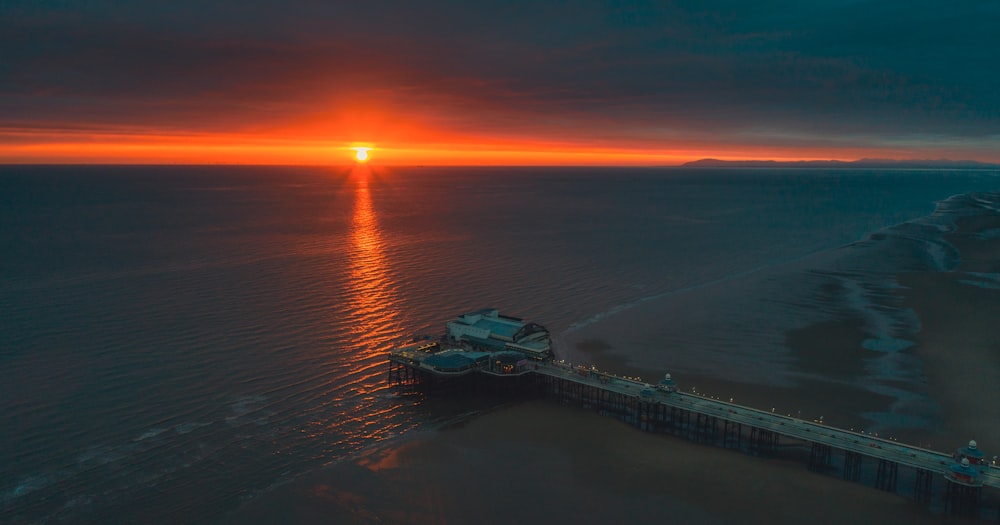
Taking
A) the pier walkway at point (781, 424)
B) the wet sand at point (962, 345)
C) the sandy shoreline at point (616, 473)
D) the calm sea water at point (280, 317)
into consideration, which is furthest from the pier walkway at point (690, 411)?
the wet sand at point (962, 345)

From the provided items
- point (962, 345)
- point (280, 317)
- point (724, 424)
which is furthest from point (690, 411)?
point (280, 317)

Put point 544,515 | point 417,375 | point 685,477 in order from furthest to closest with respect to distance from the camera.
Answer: point 417,375, point 685,477, point 544,515

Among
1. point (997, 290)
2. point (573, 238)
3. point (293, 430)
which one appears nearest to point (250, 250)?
point (573, 238)

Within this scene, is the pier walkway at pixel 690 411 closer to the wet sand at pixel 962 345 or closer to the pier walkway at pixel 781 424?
the pier walkway at pixel 781 424

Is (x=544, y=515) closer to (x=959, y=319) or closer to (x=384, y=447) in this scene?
(x=384, y=447)

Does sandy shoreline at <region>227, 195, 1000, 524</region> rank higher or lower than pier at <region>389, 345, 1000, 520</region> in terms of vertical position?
lower

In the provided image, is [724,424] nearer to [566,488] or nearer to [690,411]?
[690,411]

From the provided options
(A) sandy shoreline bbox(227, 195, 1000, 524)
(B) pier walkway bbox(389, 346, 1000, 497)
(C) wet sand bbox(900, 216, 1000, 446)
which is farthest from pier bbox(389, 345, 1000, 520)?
(C) wet sand bbox(900, 216, 1000, 446)

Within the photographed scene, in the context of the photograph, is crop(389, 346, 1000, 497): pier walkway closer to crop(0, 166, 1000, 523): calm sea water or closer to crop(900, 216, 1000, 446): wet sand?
crop(0, 166, 1000, 523): calm sea water
